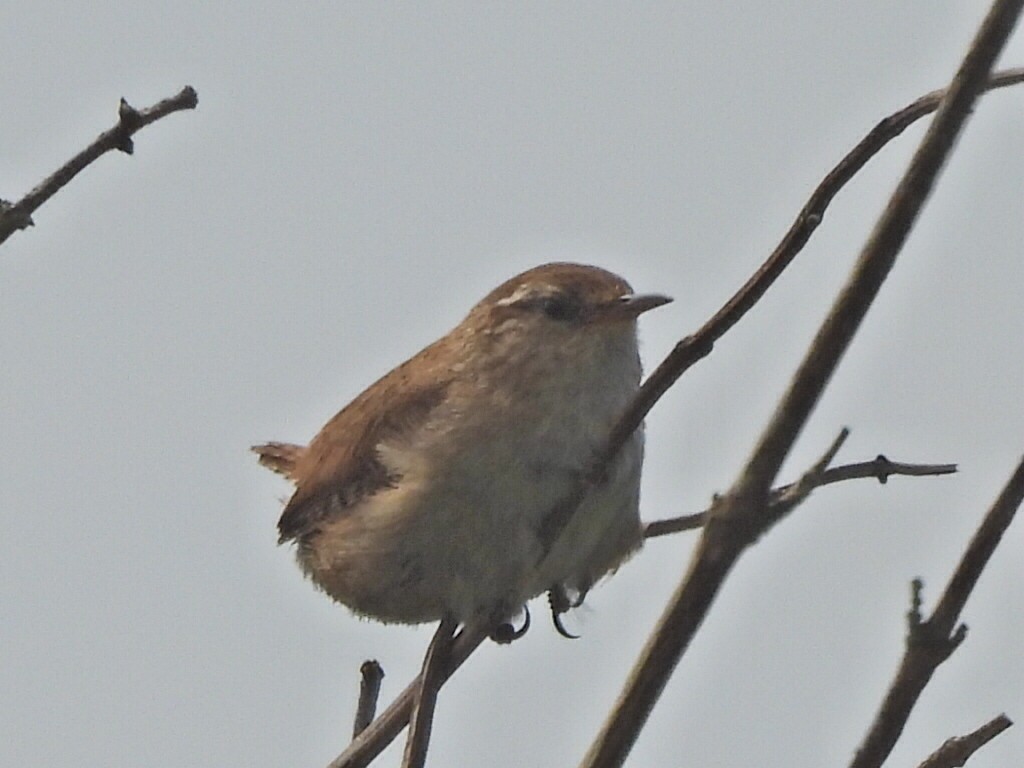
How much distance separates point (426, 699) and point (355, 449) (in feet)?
6.91

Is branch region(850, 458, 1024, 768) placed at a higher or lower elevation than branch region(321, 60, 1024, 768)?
lower

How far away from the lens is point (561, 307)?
Answer: 14.4 feet

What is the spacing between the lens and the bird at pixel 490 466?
3859 mm

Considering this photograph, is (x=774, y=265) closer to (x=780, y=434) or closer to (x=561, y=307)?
(x=780, y=434)

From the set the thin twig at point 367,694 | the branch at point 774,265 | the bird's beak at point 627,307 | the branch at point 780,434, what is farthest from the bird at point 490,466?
the branch at point 780,434

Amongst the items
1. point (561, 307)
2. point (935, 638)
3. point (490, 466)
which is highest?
point (561, 307)

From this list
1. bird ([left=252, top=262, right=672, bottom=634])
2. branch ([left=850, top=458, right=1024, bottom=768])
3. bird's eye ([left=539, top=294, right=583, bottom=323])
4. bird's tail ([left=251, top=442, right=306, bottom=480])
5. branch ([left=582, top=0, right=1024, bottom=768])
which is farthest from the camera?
bird's tail ([left=251, top=442, right=306, bottom=480])

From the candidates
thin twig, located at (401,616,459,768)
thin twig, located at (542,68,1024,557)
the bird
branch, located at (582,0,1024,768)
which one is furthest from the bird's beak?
branch, located at (582,0,1024,768)

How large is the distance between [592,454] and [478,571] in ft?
1.33

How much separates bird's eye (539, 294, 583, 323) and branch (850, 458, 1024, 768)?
264 cm

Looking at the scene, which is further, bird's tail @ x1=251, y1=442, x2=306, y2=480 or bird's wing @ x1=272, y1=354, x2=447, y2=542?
bird's tail @ x1=251, y1=442, x2=306, y2=480

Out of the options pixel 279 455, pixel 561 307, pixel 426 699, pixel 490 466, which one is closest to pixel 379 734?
pixel 426 699

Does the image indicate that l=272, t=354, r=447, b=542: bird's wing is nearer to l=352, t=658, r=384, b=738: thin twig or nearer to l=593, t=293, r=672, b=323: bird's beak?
l=593, t=293, r=672, b=323: bird's beak

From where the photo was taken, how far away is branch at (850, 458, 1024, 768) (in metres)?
1.69
